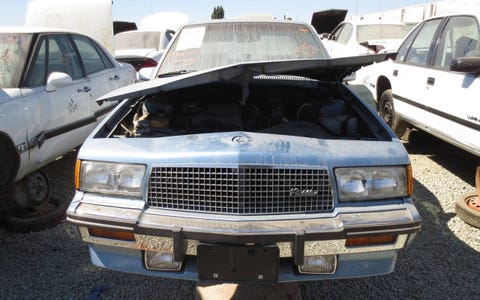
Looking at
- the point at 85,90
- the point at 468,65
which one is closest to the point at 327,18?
the point at 468,65

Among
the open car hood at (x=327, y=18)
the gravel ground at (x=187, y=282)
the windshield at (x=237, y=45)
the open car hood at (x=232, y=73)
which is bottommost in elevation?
the gravel ground at (x=187, y=282)

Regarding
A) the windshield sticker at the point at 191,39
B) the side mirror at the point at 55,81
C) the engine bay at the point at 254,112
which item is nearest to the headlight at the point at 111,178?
the engine bay at the point at 254,112

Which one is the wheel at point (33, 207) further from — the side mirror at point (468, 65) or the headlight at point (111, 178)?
the side mirror at point (468, 65)

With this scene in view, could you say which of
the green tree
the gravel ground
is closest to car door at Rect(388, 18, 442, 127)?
the gravel ground

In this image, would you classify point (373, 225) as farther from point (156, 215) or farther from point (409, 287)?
point (156, 215)

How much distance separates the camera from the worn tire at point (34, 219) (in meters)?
3.05

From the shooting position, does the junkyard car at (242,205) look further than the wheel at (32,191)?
No

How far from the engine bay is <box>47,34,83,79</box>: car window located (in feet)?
4.58

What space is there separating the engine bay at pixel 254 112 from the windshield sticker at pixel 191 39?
0.62 meters

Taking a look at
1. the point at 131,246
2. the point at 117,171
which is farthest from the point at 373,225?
the point at 117,171

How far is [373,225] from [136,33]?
8.25 m

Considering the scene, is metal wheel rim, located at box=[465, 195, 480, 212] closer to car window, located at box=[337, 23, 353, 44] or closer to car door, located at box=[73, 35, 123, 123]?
car door, located at box=[73, 35, 123, 123]

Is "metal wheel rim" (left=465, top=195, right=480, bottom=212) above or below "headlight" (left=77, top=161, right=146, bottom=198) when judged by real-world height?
below

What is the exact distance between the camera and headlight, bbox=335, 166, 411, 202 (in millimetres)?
1890
